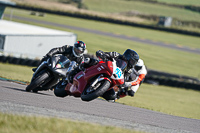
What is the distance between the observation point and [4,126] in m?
4.21

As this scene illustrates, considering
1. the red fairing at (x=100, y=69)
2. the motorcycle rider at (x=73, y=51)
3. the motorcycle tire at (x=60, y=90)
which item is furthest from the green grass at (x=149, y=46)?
the red fairing at (x=100, y=69)

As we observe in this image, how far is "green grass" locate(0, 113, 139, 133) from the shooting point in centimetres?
423

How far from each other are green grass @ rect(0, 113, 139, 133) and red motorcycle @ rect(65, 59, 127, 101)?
88.6 inches

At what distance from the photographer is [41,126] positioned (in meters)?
4.48

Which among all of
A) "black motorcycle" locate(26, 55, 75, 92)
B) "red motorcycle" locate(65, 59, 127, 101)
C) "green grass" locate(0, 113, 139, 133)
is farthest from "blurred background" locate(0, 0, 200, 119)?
"green grass" locate(0, 113, 139, 133)

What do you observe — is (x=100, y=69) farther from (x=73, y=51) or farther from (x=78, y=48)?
(x=73, y=51)

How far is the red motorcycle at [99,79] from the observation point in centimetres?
737

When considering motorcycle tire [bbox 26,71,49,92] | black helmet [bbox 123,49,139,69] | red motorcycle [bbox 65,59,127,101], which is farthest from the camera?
motorcycle tire [bbox 26,71,49,92]

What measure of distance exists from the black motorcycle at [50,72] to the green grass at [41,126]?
→ 3699 millimetres

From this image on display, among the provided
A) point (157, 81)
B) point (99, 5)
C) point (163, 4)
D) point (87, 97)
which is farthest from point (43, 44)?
point (163, 4)

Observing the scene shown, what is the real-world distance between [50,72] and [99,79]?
188cm

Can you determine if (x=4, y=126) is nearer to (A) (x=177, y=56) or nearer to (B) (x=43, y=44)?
(B) (x=43, y=44)

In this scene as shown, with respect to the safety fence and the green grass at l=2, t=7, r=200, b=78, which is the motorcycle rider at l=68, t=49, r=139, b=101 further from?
the green grass at l=2, t=7, r=200, b=78

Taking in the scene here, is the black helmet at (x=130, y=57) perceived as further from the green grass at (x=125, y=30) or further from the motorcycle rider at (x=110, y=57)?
the green grass at (x=125, y=30)
